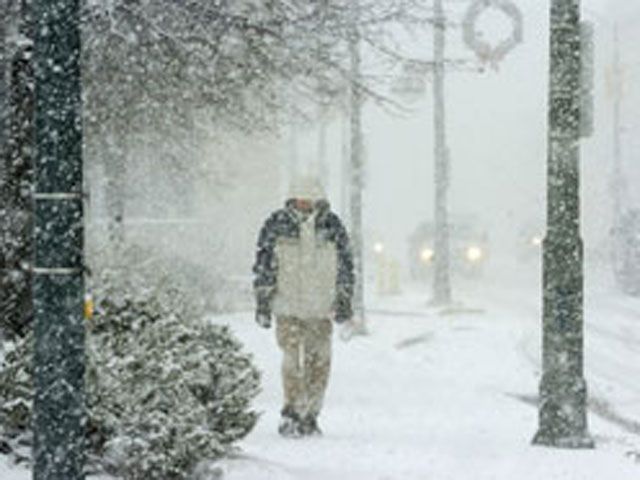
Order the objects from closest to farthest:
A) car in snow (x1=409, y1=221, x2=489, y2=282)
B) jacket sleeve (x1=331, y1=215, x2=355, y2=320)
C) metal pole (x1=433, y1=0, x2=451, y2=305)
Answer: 1. jacket sleeve (x1=331, y1=215, x2=355, y2=320)
2. metal pole (x1=433, y1=0, x2=451, y2=305)
3. car in snow (x1=409, y1=221, x2=489, y2=282)

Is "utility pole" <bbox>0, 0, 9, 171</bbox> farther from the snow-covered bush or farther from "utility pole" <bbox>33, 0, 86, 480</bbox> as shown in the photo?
"utility pole" <bbox>33, 0, 86, 480</bbox>

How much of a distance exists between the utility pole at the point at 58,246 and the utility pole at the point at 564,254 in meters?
4.99

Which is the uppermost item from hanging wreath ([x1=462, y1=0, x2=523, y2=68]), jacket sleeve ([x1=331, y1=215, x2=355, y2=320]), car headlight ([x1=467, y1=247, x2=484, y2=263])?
hanging wreath ([x1=462, y1=0, x2=523, y2=68])

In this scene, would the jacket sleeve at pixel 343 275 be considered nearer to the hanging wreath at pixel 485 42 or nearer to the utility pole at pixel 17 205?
the utility pole at pixel 17 205

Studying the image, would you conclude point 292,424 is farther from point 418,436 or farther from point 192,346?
point 192,346

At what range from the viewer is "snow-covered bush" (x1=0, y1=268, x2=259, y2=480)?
7.23m

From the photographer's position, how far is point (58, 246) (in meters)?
5.27

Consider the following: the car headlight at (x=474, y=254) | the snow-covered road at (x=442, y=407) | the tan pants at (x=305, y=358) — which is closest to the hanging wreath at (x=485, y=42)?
the snow-covered road at (x=442, y=407)

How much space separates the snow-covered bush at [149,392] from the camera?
285 inches

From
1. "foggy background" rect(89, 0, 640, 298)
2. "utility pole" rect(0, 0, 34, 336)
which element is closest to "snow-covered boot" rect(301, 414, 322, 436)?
"utility pole" rect(0, 0, 34, 336)

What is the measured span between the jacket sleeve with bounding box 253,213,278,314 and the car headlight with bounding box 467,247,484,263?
102ft

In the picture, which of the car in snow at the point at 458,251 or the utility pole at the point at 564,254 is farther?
the car in snow at the point at 458,251

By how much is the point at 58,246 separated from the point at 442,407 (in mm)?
7599

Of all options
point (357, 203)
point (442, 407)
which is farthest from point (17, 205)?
point (357, 203)
